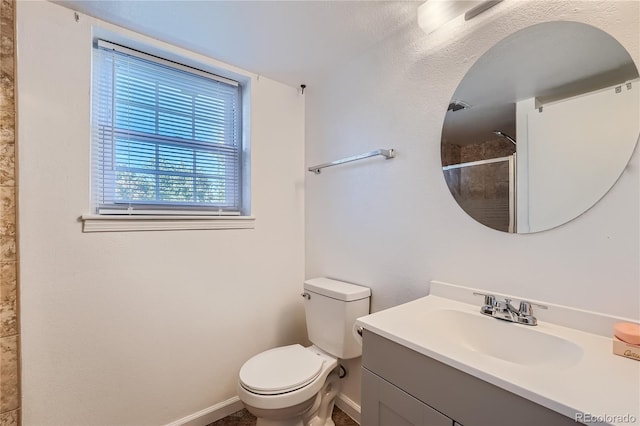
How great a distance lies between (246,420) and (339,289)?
99 cm

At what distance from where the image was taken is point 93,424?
52.1 inches

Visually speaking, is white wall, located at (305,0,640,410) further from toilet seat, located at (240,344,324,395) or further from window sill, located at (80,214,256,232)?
window sill, located at (80,214,256,232)

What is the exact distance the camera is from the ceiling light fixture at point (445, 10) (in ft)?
3.49

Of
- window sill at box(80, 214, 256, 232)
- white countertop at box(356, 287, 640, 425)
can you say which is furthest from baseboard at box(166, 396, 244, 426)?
white countertop at box(356, 287, 640, 425)

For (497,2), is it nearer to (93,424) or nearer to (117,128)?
(117,128)

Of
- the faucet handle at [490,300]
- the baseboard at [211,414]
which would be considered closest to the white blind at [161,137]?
the baseboard at [211,414]

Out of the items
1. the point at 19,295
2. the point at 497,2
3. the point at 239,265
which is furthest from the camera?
→ the point at 239,265

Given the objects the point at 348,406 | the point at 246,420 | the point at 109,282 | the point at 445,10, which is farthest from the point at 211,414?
the point at 445,10

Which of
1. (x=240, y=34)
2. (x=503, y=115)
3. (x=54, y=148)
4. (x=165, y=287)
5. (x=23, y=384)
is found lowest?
(x=23, y=384)

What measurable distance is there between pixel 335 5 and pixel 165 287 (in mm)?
1639

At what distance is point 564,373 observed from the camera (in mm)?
671

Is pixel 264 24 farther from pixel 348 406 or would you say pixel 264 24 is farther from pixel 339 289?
pixel 348 406

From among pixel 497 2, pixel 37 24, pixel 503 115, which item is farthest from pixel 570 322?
pixel 37 24

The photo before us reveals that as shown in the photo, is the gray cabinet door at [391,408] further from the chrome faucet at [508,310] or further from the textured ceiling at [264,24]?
the textured ceiling at [264,24]
